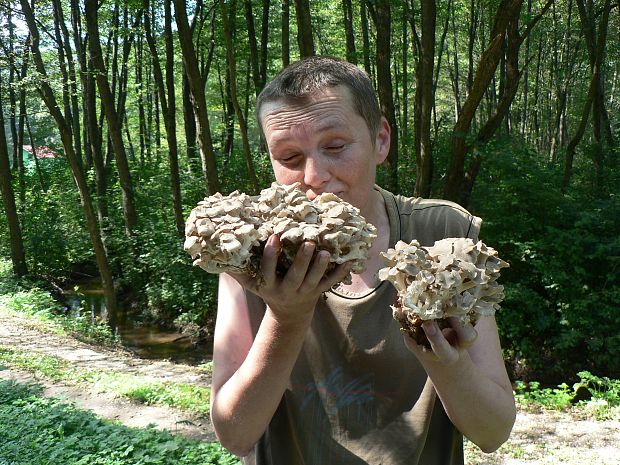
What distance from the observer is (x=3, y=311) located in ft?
38.4

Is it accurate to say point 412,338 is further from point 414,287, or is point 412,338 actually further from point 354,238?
point 354,238

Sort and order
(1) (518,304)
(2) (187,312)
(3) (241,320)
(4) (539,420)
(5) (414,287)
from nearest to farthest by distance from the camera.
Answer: (5) (414,287)
(3) (241,320)
(4) (539,420)
(1) (518,304)
(2) (187,312)

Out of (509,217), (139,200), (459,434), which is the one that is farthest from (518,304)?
(139,200)

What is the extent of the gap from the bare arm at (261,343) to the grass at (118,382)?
435cm

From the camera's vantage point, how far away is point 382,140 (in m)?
2.13

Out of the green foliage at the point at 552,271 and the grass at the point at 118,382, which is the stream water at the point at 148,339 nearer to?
the grass at the point at 118,382

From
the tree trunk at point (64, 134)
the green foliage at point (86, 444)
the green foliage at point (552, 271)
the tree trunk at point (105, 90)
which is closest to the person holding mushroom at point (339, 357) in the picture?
the green foliage at point (86, 444)

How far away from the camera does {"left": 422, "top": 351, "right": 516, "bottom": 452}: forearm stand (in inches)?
62.1

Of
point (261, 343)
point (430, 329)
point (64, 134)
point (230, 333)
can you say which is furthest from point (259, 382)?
point (64, 134)

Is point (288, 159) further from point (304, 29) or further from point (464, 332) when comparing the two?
point (304, 29)

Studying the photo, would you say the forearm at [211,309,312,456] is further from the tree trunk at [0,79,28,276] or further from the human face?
the tree trunk at [0,79,28,276]

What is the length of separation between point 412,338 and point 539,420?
18.5 ft

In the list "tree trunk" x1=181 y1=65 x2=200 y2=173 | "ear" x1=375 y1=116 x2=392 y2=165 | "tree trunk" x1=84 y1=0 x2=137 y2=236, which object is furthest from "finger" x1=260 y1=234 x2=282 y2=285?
"tree trunk" x1=181 y1=65 x2=200 y2=173

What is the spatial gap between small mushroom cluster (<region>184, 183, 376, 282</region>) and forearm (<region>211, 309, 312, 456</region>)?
183 mm
